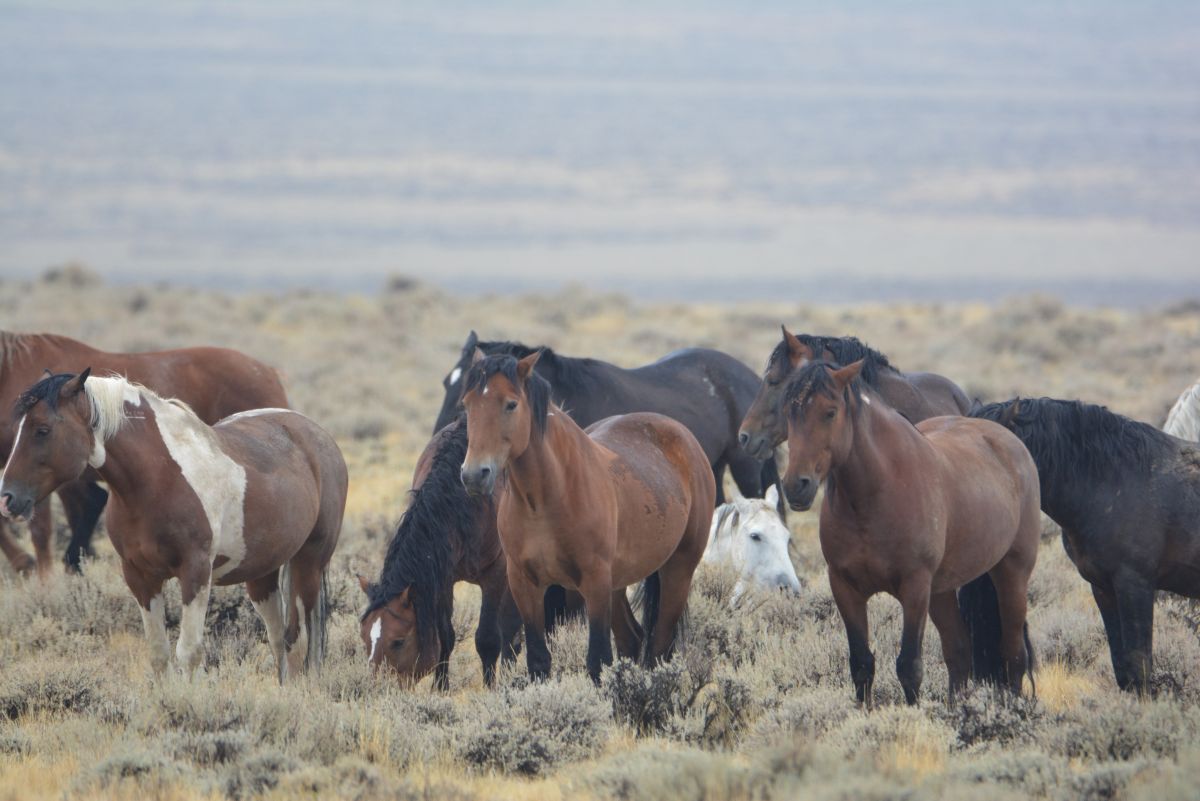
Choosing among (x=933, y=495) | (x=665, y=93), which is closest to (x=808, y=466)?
(x=933, y=495)

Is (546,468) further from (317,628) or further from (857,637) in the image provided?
(317,628)

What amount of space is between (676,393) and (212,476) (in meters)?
4.42

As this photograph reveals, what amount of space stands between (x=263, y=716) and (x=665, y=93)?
145 meters

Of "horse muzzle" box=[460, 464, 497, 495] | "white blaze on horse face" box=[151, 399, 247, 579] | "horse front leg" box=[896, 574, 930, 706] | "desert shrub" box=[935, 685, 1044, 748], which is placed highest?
"horse muzzle" box=[460, 464, 497, 495]

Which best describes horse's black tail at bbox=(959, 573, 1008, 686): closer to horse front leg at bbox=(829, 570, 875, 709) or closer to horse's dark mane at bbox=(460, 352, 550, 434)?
horse front leg at bbox=(829, 570, 875, 709)

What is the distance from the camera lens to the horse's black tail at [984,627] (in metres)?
7.12

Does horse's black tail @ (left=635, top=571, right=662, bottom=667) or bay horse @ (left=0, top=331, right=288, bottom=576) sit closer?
horse's black tail @ (left=635, top=571, right=662, bottom=667)

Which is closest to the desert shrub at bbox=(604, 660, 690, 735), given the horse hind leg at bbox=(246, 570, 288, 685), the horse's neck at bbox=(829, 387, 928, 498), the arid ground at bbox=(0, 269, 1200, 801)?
the arid ground at bbox=(0, 269, 1200, 801)

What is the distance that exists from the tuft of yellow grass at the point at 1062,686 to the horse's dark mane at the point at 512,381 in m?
2.81

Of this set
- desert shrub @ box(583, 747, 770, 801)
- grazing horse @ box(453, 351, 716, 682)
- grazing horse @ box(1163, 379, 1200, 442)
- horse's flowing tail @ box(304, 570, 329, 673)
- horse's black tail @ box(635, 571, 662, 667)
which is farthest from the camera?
grazing horse @ box(1163, 379, 1200, 442)

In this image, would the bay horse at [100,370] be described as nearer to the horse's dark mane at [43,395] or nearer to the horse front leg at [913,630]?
the horse's dark mane at [43,395]

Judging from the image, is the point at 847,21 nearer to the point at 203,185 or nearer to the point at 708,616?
the point at 203,185

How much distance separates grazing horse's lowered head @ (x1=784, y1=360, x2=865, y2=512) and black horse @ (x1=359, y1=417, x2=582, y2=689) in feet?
6.78

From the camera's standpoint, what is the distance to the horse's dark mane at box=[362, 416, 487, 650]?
732cm
